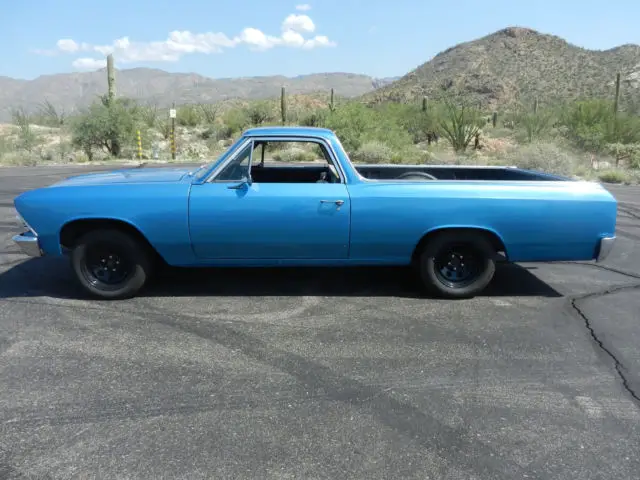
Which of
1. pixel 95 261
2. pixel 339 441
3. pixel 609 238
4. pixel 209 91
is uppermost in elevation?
pixel 209 91

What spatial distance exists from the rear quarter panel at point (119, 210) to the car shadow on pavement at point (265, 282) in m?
0.70

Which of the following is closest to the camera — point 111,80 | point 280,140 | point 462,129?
point 280,140

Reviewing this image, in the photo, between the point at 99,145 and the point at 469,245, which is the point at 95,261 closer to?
the point at 469,245

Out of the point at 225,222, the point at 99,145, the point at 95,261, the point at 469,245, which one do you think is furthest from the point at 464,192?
the point at 99,145

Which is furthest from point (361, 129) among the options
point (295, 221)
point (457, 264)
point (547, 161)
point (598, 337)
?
point (598, 337)

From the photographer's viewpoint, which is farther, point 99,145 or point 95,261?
point 99,145

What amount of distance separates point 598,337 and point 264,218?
3.11m

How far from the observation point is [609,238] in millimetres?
5383

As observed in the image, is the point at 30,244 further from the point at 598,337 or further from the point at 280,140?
the point at 598,337

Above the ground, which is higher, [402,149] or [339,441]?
[402,149]

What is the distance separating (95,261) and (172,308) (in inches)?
37.3

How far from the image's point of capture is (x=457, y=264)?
5.69 meters

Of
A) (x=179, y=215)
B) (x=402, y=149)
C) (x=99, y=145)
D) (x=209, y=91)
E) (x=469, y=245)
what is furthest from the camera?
(x=209, y=91)

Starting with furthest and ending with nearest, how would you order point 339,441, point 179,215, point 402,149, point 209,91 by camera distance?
point 209,91 → point 402,149 → point 179,215 → point 339,441
